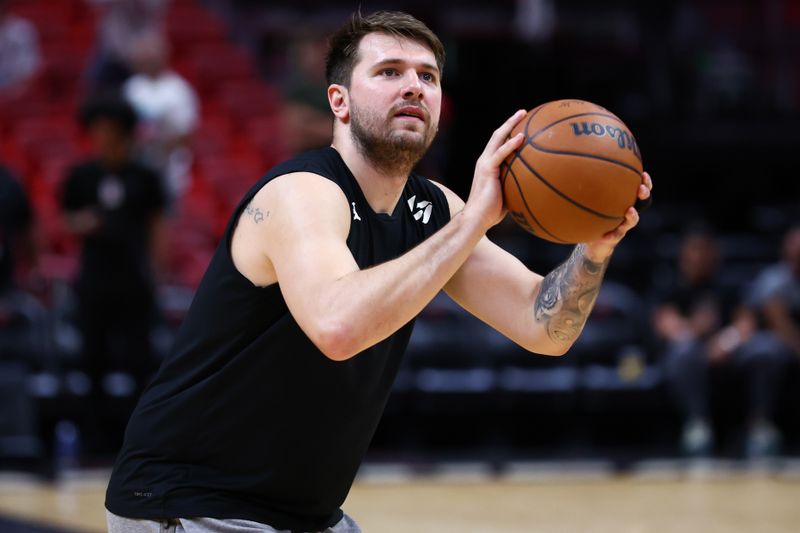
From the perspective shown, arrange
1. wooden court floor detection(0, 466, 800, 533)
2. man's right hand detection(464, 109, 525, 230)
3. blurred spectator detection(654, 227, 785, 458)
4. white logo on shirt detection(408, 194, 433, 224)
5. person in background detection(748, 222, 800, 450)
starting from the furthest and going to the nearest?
person in background detection(748, 222, 800, 450) → blurred spectator detection(654, 227, 785, 458) → wooden court floor detection(0, 466, 800, 533) → white logo on shirt detection(408, 194, 433, 224) → man's right hand detection(464, 109, 525, 230)

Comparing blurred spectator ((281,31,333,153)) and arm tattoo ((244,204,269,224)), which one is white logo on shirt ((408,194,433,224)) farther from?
blurred spectator ((281,31,333,153))

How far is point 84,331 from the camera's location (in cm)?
866

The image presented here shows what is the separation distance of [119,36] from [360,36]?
23.9ft

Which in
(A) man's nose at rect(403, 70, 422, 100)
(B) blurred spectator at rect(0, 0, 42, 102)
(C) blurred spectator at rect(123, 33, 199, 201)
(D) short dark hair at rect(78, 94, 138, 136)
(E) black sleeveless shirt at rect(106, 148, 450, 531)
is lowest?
(E) black sleeveless shirt at rect(106, 148, 450, 531)

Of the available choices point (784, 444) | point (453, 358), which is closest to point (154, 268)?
point (453, 358)

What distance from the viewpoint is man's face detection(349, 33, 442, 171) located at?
3377mm

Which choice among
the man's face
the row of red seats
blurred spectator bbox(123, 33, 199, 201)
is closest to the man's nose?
the man's face

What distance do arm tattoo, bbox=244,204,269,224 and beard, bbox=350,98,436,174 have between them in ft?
1.17

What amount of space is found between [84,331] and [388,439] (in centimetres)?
255

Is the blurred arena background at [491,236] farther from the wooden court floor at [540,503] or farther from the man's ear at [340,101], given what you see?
the man's ear at [340,101]

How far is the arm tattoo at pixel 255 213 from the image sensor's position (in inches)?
130

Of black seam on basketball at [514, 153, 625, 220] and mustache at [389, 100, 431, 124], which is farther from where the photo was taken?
mustache at [389, 100, 431, 124]

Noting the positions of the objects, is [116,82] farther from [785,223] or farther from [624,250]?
[785,223]

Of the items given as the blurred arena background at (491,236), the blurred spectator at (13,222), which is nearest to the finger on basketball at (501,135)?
the blurred arena background at (491,236)
